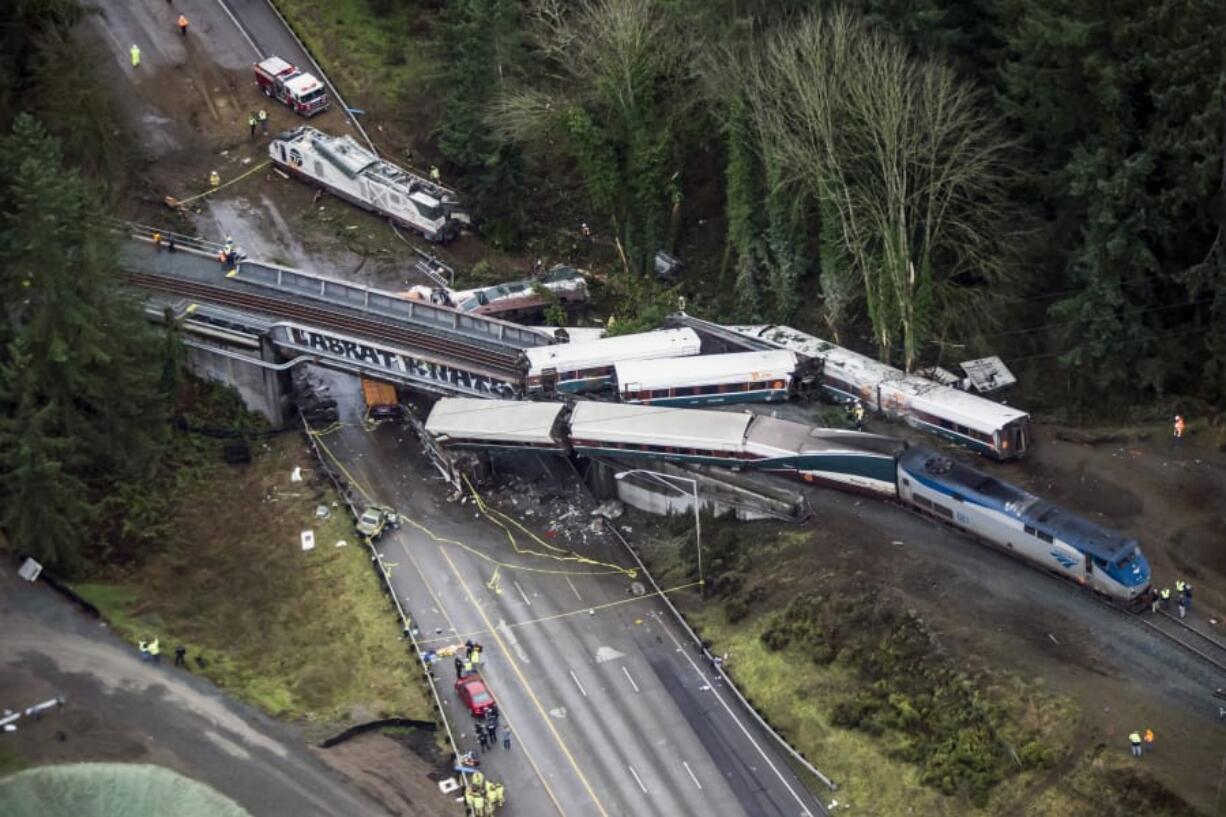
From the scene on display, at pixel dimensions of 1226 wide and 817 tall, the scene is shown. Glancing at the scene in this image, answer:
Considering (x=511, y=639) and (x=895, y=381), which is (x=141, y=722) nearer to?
(x=511, y=639)

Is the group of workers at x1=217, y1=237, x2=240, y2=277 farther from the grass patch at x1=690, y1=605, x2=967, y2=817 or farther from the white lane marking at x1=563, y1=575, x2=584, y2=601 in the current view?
the grass patch at x1=690, y1=605, x2=967, y2=817

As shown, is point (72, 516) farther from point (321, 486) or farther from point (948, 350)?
point (948, 350)

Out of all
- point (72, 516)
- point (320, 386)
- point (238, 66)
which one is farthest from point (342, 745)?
point (238, 66)

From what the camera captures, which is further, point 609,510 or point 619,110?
point 619,110

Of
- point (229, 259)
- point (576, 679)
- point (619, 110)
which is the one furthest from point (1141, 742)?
point (229, 259)

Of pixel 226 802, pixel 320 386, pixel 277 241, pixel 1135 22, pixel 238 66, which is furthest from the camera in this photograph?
pixel 238 66

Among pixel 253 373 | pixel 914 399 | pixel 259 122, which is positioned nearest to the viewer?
pixel 914 399

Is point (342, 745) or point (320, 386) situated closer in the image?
point (342, 745)
